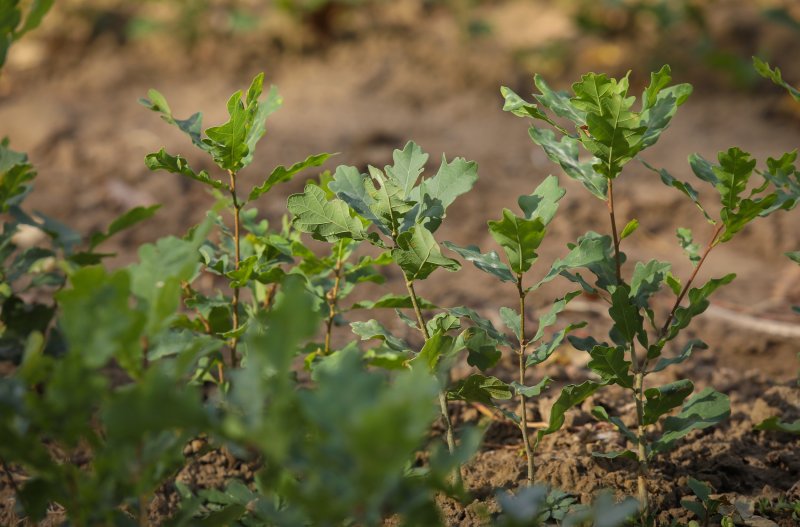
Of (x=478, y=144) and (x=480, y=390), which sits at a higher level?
(x=480, y=390)

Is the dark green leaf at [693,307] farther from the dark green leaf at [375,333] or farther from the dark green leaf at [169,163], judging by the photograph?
the dark green leaf at [169,163]

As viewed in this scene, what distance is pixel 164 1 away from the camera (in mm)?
6074

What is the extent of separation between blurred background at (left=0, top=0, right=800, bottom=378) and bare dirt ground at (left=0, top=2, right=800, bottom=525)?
0.05 ft

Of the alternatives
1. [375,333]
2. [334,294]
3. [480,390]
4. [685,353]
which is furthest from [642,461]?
[334,294]

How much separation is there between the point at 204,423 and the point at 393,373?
1.34m

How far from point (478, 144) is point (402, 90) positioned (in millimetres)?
802

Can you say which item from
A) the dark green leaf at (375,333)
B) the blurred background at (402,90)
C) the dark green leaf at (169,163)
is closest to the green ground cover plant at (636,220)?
the dark green leaf at (375,333)

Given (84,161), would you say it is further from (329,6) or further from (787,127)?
(787,127)

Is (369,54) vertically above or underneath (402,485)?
underneath

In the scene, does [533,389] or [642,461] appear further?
[642,461]

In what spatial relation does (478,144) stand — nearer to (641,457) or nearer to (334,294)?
(334,294)

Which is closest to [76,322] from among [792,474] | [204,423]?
[204,423]

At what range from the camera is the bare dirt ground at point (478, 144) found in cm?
218

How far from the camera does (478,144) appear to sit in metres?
4.89
